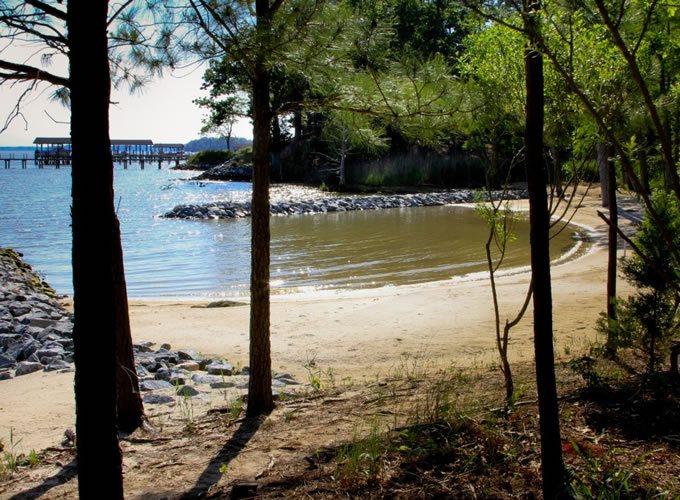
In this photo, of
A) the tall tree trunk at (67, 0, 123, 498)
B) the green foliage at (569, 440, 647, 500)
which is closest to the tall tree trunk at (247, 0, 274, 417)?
the tall tree trunk at (67, 0, 123, 498)

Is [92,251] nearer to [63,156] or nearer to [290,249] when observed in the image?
[290,249]

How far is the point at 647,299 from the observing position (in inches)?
194

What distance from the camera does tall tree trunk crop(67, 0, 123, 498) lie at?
101 inches

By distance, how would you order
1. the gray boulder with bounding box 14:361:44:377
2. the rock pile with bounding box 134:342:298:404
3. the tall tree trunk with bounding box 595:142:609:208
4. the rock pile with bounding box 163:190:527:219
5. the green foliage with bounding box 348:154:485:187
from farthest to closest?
the green foliage with bounding box 348:154:485:187 → the rock pile with bounding box 163:190:527:219 → the gray boulder with bounding box 14:361:44:377 → the rock pile with bounding box 134:342:298:404 → the tall tree trunk with bounding box 595:142:609:208

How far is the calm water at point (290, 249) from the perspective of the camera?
14844 millimetres

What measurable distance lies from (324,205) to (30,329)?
2318cm

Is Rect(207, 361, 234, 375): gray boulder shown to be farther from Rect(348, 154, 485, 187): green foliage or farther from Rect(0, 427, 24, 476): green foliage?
Rect(348, 154, 485, 187): green foliage

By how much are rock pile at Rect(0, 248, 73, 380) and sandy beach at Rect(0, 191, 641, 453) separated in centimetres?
50

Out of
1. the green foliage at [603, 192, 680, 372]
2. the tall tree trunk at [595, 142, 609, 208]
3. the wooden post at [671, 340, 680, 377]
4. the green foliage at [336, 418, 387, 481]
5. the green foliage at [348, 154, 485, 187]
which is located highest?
the green foliage at [348, 154, 485, 187]

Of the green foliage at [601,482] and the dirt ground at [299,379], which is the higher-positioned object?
the green foliage at [601,482]

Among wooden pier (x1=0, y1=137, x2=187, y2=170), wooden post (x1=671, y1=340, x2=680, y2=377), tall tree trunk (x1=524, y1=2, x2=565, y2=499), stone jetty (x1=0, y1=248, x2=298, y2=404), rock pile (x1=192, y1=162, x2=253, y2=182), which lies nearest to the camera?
tall tree trunk (x1=524, y1=2, x2=565, y2=499)

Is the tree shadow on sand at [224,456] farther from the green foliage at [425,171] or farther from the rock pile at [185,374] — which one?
the green foliage at [425,171]

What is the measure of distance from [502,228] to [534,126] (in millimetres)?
2474

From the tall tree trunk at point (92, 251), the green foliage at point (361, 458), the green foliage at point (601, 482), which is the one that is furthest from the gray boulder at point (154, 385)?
the green foliage at point (601, 482)
